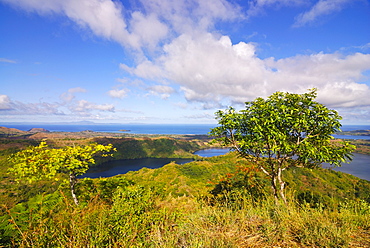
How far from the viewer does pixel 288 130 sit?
7766 millimetres

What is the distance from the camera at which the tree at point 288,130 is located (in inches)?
274

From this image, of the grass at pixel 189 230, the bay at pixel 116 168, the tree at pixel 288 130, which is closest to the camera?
the grass at pixel 189 230

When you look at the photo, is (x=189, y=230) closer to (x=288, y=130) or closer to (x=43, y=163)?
(x=288, y=130)

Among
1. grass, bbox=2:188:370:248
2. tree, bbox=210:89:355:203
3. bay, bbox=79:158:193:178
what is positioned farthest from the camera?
bay, bbox=79:158:193:178

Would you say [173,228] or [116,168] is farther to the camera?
[116,168]

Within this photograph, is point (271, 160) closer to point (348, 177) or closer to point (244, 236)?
point (244, 236)

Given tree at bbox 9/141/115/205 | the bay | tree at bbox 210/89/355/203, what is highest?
tree at bbox 210/89/355/203

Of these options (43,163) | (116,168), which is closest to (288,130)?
(43,163)

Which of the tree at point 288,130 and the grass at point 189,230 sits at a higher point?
the tree at point 288,130

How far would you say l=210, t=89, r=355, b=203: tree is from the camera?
22.8 feet

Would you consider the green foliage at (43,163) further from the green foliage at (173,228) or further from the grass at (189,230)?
the grass at (189,230)

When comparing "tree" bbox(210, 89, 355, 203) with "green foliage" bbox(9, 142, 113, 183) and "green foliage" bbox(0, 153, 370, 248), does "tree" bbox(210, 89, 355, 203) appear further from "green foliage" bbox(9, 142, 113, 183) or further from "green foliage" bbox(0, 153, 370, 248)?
"green foliage" bbox(9, 142, 113, 183)

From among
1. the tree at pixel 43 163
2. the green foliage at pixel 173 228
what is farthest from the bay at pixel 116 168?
the green foliage at pixel 173 228

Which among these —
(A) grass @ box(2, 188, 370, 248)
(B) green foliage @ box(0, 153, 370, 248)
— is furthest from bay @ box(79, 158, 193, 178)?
(A) grass @ box(2, 188, 370, 248)
